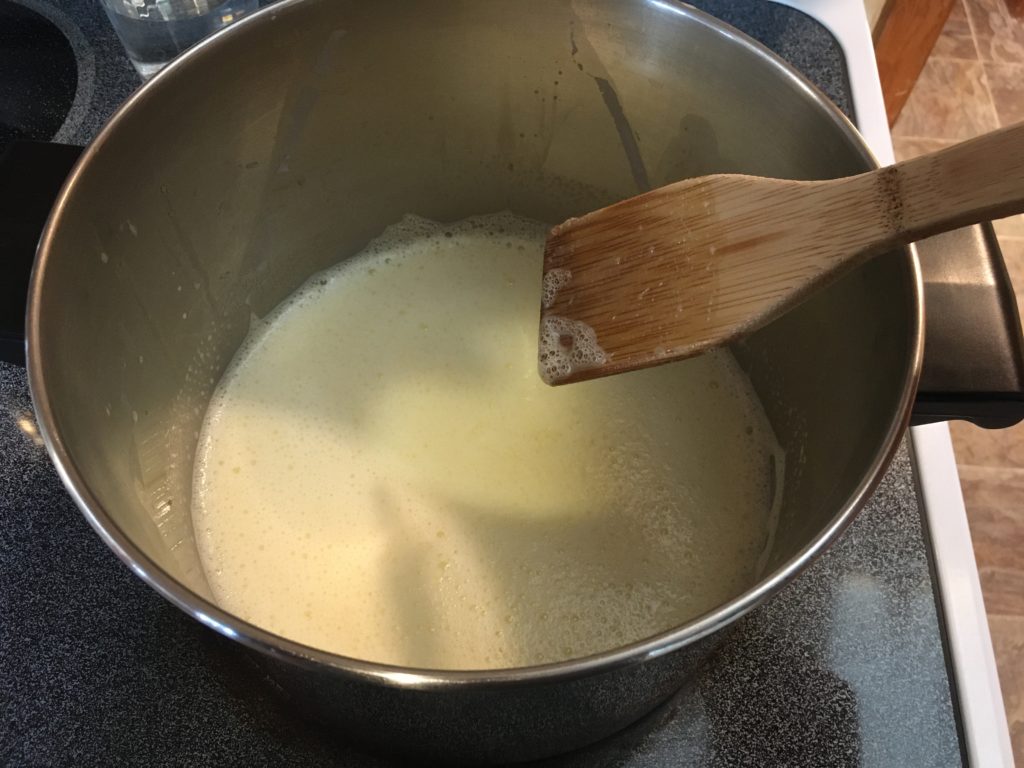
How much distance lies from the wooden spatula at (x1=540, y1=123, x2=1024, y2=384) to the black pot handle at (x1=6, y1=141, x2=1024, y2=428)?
10 cm

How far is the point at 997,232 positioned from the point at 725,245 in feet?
5.38

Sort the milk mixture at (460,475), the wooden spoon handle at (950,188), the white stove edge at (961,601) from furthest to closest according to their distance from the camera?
the milk mixture at (460,475), the white stove edge at (961,601), the wooden spoon handle at (950,188)

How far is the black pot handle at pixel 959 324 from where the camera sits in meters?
0.59

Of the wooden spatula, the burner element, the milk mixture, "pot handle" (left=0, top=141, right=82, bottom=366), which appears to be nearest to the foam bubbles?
the wooden spatula

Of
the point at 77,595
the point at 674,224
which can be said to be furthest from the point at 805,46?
the point at 77,595

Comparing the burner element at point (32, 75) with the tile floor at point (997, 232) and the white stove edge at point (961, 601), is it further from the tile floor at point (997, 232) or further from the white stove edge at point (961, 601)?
the tile floor at point (997, 232)

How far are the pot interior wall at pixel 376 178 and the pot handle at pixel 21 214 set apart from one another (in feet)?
0.17

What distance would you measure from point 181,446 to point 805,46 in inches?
32.9

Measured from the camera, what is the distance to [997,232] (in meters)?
1.99

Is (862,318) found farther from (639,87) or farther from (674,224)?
(639,87)

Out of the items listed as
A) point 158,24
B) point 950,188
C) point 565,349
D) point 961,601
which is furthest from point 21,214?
point 961,601

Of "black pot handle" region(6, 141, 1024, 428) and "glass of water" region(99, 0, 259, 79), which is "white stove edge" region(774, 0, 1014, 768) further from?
"glass of water" region(99, 0, 259, 79)

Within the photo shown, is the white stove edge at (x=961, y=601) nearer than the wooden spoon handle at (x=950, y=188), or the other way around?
the wooden spoon handle at (x=950, y=188)

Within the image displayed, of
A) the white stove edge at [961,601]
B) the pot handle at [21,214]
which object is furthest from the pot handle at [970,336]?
the pot handle at [21,214]
